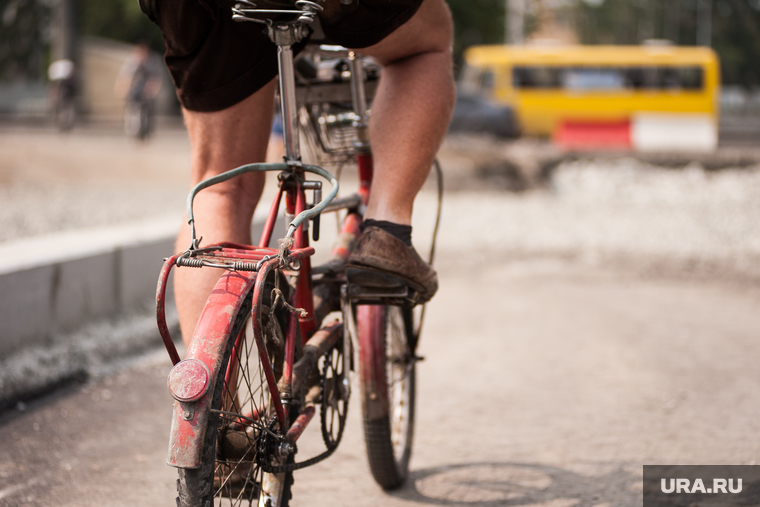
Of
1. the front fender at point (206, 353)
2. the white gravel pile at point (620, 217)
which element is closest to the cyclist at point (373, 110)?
the front fender at point (206, 353)

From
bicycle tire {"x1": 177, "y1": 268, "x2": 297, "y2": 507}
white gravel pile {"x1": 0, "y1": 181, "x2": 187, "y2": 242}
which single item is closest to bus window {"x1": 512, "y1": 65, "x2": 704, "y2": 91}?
white gravel pile {"x1": 0, "y1": 181, "x2": 187, "y2": 242}

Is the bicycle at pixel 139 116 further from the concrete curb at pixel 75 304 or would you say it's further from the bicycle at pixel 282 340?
the bicycle at pixel 282 340

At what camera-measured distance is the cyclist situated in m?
1.74

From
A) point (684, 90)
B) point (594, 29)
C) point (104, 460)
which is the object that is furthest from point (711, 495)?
point (594, 29)

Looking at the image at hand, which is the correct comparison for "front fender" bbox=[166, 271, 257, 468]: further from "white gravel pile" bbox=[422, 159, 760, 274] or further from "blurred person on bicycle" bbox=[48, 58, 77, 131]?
"blurred person on bicycle" bbox=[48, 58, 77, 131]

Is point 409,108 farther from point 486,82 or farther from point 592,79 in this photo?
point 592,79

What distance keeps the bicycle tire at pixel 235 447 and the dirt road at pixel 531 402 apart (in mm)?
689

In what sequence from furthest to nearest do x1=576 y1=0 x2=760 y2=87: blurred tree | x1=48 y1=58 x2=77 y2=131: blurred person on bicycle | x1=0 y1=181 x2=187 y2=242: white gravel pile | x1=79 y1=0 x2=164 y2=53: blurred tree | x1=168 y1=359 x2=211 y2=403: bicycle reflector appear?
x1=576 y1=0 x2=760 y2=87: blurred tree < x1=79 y1=0 x2=164 y2=53: blurred tree < x1=48 y1=58 x2=77 y2=131: blurred person on bicycle < x1=0 y1=181 x2=187 y2=242: white gravel pile < x1=168 y1=359 x2=211 y2=403: bicycle reflector

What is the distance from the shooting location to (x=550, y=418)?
2.95 m

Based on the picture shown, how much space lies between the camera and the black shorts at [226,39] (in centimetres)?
172

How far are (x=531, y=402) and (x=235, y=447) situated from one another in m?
1.86

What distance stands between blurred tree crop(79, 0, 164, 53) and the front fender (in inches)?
1229

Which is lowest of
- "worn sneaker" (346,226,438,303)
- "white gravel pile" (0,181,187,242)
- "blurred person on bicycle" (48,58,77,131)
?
"white gravel pile" (0,181,187,242)

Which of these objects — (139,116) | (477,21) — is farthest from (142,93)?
(477,21)
